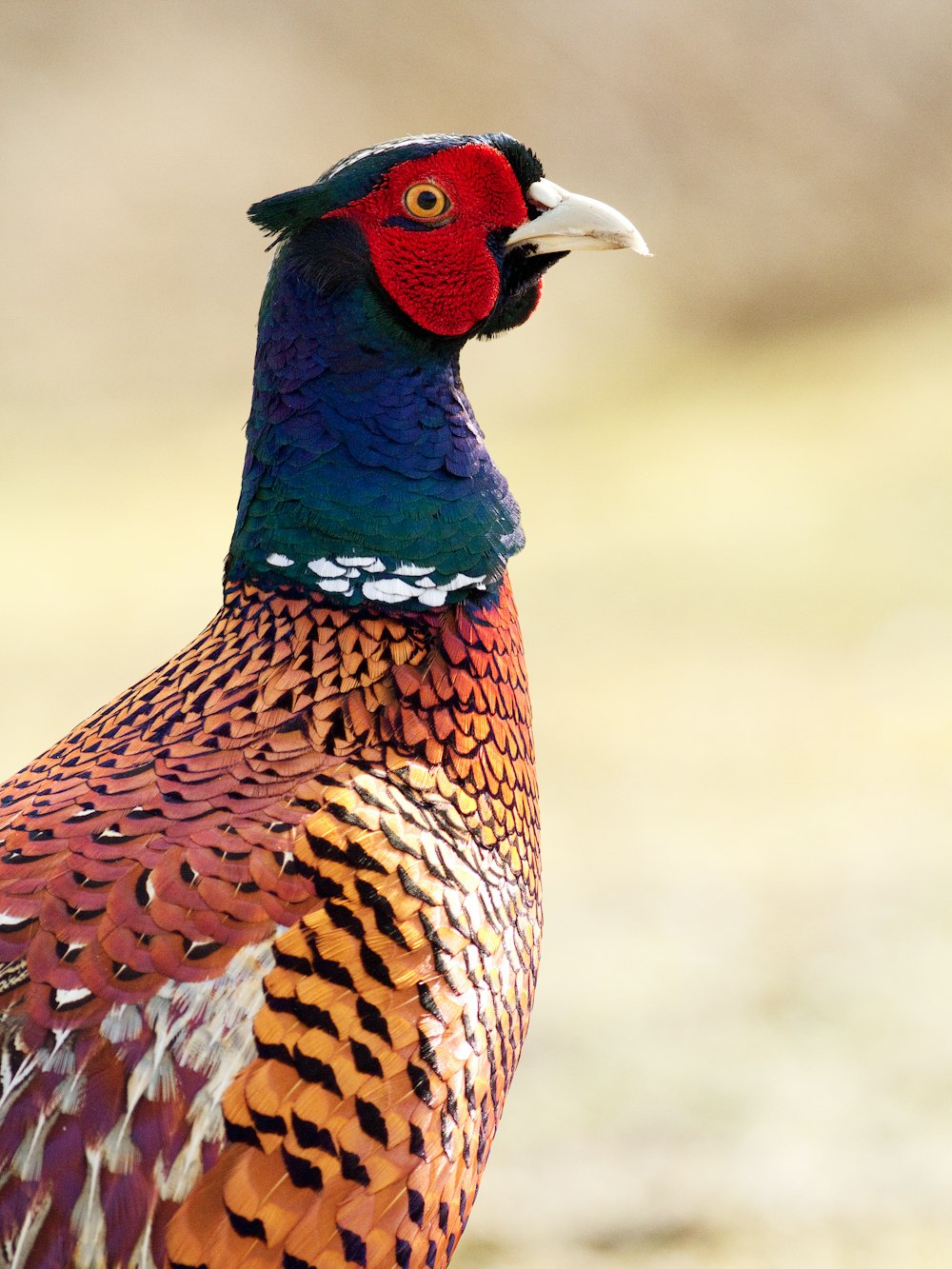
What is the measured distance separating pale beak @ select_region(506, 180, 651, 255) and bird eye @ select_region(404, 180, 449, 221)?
14 cm

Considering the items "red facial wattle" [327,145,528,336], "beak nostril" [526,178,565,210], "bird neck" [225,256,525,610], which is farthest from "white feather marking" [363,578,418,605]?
"beak nostril" [526,178,565,210]

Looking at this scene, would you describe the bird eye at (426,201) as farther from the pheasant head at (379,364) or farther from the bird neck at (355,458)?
the bird neck at (355,458)

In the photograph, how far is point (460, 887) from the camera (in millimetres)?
2371

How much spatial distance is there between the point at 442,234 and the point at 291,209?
0.83 feet

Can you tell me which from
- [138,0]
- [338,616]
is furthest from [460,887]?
[138,0]

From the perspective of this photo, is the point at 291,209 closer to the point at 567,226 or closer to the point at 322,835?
the point at 567,226

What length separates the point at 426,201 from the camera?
2.47 m

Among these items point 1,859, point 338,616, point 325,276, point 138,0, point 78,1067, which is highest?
point 138,0

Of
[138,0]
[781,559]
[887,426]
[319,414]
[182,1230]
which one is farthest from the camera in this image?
[138,0]

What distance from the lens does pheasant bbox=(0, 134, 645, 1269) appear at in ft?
6.93

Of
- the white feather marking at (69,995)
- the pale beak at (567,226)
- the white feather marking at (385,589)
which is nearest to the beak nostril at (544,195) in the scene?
the pale beak at (567,226)

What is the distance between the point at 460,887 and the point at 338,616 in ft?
1.62

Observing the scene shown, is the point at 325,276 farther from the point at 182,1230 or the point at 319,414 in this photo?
the point at 182,1230

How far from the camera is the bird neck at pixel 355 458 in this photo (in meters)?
2.45
